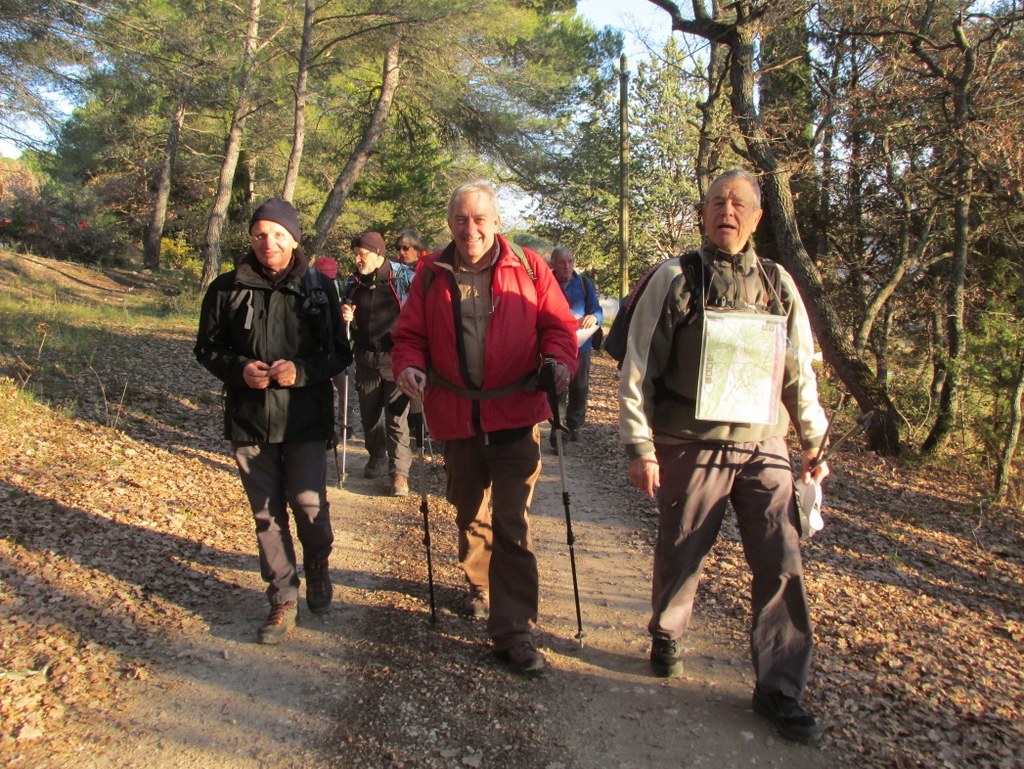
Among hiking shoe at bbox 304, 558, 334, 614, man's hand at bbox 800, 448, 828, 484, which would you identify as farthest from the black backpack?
hiking shoe at bbox 304, 558, 334, 614

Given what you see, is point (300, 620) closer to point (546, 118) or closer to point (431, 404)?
point (431, 404)

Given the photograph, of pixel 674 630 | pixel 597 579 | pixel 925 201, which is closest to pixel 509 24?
pixel 925 201

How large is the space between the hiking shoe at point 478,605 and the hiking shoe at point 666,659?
3.18 ft

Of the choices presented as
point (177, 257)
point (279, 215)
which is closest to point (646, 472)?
point (279, 215)

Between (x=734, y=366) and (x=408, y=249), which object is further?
(x=408, y=249)

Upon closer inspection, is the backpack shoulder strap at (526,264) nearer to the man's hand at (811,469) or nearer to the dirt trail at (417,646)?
the man's hand at (811,469)

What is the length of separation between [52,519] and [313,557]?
191 centimetres

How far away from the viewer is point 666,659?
139 inches

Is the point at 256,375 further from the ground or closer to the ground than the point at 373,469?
further from the ground

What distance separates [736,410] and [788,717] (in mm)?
1220

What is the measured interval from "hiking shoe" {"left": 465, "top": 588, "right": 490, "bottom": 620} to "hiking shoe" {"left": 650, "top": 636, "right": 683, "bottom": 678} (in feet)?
3.18

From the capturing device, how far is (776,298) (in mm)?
3203

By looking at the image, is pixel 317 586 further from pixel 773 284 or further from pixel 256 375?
pixel 773 284

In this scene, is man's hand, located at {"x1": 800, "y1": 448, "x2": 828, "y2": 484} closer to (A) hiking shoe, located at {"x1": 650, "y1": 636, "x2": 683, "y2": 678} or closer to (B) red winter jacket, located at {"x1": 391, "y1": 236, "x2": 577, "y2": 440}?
(A) hiking shoe, located at {"x1": 650, "y1": 636, "x2": 683, "y2": 678}
